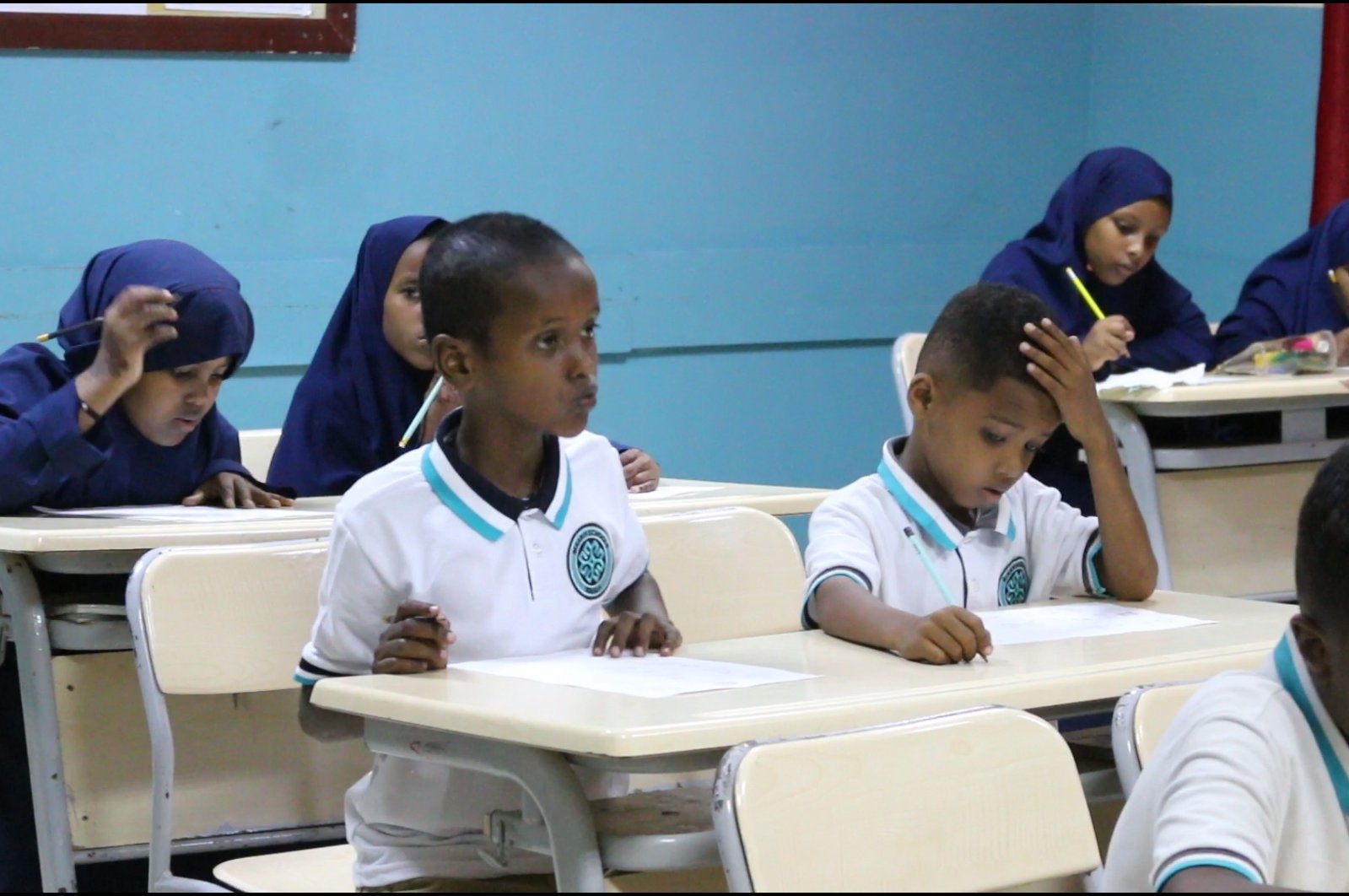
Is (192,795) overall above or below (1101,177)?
below

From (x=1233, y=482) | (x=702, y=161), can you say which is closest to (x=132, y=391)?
(x=1233, y=482)

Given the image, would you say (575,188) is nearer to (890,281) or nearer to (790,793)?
(890,281)

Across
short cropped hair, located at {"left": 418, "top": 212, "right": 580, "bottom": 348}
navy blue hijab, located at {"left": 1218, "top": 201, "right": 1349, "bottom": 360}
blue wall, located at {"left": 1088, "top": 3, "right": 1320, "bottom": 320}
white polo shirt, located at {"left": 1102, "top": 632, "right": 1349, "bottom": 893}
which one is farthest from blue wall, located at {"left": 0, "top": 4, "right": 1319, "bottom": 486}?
white polo shirt, located at {"left": 1102, "top": 632, "right": 1349, "bottom": 893}

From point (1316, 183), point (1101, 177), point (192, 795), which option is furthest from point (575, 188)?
point (192, 795)

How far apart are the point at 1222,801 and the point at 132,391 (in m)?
1.92

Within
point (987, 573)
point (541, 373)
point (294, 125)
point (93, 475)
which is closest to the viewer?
point (541, 373)

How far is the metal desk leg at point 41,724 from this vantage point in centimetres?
219

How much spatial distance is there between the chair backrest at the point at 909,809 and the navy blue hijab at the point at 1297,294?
3.10 m

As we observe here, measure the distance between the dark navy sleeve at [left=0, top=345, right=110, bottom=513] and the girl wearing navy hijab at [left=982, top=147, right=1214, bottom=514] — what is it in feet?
6.90

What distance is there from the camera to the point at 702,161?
4.96m

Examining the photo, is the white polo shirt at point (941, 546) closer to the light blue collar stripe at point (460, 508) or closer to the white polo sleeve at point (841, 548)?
the white polo sleeve at point (841, 548)

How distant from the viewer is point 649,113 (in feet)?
15.9

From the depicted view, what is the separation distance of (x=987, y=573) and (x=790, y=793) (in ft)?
3.08

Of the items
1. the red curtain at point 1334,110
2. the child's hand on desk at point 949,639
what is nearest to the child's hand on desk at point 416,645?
the child's hand on desk at point 949,639
